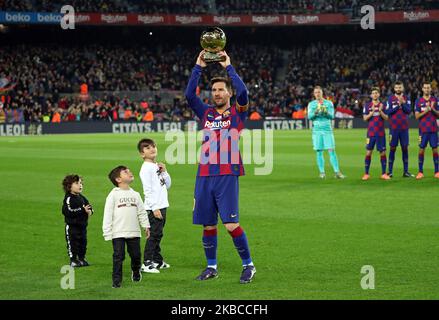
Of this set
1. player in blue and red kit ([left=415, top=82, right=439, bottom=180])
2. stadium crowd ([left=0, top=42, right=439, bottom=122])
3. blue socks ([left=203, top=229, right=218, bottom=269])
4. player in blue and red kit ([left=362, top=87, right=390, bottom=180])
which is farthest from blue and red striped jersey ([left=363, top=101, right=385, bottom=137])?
stadium crowd ([left=0, top=42, right=439, bottom=122])

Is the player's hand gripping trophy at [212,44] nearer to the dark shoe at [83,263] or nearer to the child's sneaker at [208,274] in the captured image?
the child's sneaker at [208,274]

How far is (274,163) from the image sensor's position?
80.1 feet

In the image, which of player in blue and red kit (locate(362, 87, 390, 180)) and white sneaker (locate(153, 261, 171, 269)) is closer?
white sneaker (locate(153, 261, 171, 269))

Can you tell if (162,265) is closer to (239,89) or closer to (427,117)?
(239,89)

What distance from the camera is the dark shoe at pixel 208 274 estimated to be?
8602mm

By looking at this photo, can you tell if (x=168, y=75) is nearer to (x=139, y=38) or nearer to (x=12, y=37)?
(x=139, y=38)

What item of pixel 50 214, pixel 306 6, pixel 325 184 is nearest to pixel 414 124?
pixel 306 6

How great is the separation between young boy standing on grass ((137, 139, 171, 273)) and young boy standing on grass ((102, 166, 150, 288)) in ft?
2.24

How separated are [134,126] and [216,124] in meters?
41.1

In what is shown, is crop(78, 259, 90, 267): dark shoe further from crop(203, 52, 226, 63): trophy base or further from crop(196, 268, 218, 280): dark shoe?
crop(203, 52, 226, 63): trophy base

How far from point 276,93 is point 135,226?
5038cm

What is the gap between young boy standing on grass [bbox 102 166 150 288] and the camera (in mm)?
8305

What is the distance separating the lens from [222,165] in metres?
8.47

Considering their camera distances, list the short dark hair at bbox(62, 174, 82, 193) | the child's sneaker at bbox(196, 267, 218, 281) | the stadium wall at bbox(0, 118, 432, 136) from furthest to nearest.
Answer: the stadium wall at bbox(0, 118, 432, 136) → the short dark hair at bbox(62, 174, 82, 193) → the child's sneaker at bbox(196, 267, 218, 281)
